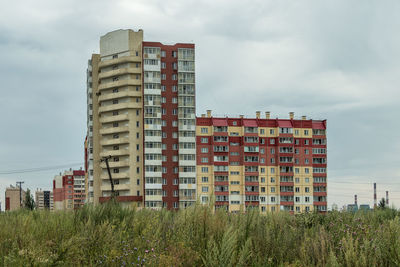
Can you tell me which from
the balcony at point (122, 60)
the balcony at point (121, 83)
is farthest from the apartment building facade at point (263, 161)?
the balcony at point (122, 60)

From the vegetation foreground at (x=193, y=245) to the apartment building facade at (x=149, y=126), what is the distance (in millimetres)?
81933

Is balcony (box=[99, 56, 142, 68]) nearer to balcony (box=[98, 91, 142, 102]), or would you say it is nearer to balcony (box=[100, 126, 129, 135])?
balcony (box=[98, 91, 142, 102])

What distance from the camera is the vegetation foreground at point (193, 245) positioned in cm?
938

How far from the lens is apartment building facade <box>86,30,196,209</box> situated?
95.6 metres

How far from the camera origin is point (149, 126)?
315ft

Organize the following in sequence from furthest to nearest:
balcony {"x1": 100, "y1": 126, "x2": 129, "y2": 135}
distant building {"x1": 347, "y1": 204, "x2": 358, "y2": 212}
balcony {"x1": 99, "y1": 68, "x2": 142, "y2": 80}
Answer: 1. balcony {"x1": 99, "y1": 68, "x2": 142, "y2": 80}
2. balcony {"x1": 100, "y1": 126, "x2": 129, "y2": 135}
3. distant building {"x1": 347, "y1": 204, "x2": 358, "y2": 212}

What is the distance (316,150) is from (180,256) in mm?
111251

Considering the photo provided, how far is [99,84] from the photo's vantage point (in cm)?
10262

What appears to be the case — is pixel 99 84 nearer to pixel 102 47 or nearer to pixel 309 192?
pixel 102 47

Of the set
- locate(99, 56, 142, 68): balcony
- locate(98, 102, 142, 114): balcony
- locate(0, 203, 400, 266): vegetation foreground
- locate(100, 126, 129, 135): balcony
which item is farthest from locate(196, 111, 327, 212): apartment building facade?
locate(0, 203, 400, 266): vegetation foreground

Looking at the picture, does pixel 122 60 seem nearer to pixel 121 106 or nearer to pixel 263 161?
pixel 121 106

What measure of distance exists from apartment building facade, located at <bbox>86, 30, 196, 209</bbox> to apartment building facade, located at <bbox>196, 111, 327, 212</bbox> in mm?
11187

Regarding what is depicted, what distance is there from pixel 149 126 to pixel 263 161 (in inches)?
1236

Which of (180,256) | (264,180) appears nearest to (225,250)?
(180,256)
